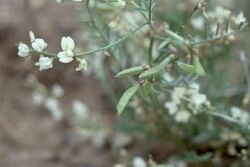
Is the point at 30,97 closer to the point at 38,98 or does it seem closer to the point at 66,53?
the point at 38,98

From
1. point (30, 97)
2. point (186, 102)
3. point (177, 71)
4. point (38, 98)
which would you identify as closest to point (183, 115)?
point (186, 102)

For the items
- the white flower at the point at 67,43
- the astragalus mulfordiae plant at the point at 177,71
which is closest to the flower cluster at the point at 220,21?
the astragalus mulfordiae plant at the point at 177,71

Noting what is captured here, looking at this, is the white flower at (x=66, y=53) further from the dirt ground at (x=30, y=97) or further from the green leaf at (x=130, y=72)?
the dirt ground at (x=30, y=97)

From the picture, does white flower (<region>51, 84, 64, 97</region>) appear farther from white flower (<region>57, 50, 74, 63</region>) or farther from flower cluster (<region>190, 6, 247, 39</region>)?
white flower (<region>57, 50, 74, 63</region>)

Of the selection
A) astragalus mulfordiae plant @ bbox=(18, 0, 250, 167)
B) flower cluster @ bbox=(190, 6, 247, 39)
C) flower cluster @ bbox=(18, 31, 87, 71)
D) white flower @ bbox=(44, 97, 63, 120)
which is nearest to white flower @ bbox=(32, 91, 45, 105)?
white flower @ bbox=(44, 97, 63, 120)

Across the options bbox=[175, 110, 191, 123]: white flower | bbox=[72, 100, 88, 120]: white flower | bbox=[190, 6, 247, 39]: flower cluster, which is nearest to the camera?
bbox=[190, 6, 247, 39]: flower cluster

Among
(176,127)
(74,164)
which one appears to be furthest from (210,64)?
(74,164)
